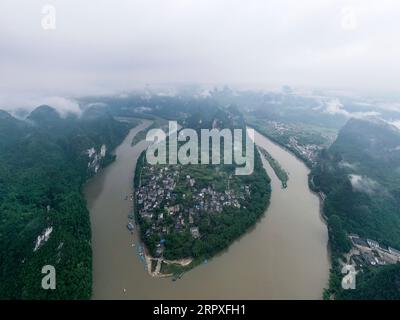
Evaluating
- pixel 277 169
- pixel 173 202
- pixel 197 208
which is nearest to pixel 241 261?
pixel 197 208

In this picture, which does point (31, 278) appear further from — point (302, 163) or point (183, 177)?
point (302, 163)

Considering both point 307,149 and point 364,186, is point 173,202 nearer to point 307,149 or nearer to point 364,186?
point 364,186

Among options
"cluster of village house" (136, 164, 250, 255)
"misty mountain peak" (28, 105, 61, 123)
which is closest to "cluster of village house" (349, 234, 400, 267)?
"cluster of village house" (136, 164, 250, 255)

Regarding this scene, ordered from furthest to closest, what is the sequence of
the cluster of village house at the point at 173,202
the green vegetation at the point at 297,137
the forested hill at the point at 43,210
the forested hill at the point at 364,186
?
the green vegetation at the point at 297,137
the cluster of village house at the point at 173,202
the forested hill at the point at 364,186
the forested hill at the point at 43,210

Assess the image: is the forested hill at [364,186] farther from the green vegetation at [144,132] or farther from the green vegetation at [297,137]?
the green vegetation at [144,132]

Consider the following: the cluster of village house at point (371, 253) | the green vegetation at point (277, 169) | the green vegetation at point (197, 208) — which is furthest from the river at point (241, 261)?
the green vegetation at point (277, 169)

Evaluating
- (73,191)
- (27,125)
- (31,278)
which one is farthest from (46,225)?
(27,125)

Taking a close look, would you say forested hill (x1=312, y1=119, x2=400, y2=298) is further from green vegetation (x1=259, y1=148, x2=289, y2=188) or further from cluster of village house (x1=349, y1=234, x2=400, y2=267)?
green vegetation (x1=259, y1=148, x2=289, y2=188)
